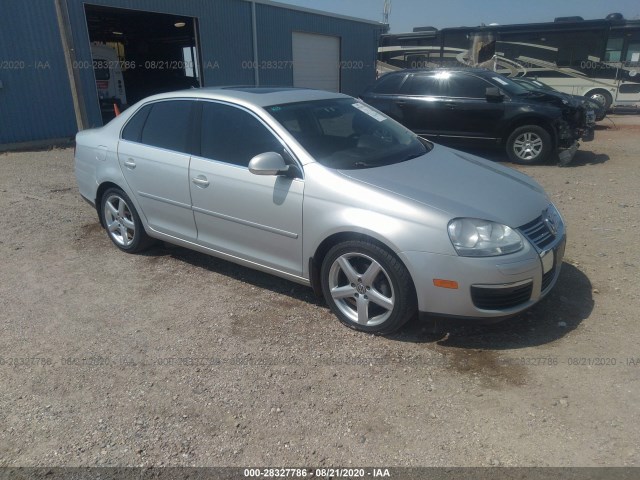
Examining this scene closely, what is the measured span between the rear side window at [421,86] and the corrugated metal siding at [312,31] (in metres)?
8.46

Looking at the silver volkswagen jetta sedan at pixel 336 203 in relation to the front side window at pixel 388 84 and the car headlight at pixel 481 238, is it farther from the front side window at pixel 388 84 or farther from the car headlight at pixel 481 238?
the front side window at pixel 388 84

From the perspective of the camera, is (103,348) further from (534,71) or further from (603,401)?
(534,71)

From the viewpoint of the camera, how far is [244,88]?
452 cm

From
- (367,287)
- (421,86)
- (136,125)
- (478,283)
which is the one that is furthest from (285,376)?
(421,86)

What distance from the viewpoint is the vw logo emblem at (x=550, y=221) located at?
3.44 metres

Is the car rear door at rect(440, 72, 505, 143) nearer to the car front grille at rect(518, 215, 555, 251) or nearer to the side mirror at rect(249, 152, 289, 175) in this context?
the car front grille at rect(518, 215, 555, 251)

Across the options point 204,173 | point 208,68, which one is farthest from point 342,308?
point 208,68

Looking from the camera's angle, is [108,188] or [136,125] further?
[108,188]

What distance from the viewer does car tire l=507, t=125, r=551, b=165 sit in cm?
888

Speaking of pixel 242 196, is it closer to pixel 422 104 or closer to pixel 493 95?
pixel 493 95

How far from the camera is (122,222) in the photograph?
4.94 meters

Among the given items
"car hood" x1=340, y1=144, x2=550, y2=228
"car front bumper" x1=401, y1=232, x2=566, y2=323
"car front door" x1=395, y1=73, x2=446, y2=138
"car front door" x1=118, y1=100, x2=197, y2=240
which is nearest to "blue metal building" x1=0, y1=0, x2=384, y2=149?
"car front door" x1=118, y1=100, x2=197, y2=240

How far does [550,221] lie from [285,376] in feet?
6.96

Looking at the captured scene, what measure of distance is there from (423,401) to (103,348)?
6.92 feet
